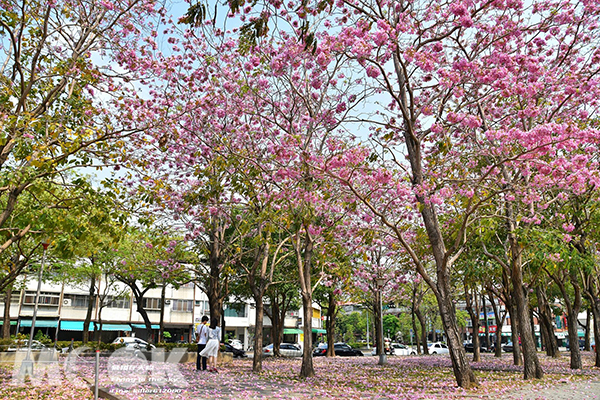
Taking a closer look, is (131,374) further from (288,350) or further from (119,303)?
(119,303)

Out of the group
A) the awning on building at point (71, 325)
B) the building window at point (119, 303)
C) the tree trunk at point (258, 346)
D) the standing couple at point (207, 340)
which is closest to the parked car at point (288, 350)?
the tree trunk at point (258, 346)

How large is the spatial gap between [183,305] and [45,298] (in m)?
14.5

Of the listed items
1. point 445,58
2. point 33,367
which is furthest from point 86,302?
point 445,58

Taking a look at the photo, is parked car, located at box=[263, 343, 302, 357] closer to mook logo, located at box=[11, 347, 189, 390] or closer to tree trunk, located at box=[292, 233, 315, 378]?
tree trunk, located at box=[292, 233, 315, 378]

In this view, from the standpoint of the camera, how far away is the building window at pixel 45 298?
44.7 m

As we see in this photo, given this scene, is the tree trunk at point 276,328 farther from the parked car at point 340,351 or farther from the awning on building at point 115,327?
the awning on building at point 115,327

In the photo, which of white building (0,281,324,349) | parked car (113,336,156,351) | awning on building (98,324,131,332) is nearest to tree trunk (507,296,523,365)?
parked car (113,336,156,351)

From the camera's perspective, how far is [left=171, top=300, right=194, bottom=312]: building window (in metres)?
52.8

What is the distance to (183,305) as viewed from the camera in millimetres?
53344

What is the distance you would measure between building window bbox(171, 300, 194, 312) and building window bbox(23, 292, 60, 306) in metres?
12.1

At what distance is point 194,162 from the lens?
46.8ft

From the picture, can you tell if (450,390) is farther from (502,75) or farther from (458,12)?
(458,12)

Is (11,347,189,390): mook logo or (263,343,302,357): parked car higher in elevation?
(11,347,189,390): mook logo

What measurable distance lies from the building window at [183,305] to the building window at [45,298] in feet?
39.7
